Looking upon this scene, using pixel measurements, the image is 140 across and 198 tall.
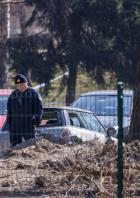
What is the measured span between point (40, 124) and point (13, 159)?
1477mm

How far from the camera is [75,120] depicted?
Answer: 1390 centimetres

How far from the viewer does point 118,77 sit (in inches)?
1164

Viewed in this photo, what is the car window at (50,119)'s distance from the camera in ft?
A: 43.2

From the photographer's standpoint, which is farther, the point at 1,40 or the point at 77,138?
the point at 1,40

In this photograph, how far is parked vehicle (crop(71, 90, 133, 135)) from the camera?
15.0 meters

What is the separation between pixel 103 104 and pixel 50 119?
2.92m

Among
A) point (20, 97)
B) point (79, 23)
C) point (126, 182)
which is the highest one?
point (79, 23)

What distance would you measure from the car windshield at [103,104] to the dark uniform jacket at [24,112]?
8.59 feet

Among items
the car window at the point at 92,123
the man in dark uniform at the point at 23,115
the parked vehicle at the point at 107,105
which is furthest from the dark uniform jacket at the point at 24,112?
the parked vehicle at the point at 107,105

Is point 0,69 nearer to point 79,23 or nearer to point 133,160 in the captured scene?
point 79,23

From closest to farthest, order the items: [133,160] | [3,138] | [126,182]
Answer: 1. [126,182]
2. [133,160]
3. [3,138]

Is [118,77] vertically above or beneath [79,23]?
beneath

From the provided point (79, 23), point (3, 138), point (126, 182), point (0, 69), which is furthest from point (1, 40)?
point (126, 182)

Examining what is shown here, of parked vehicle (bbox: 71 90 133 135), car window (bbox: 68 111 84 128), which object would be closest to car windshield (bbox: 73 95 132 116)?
parked vehicle (bbox: 71 90 133 135)
